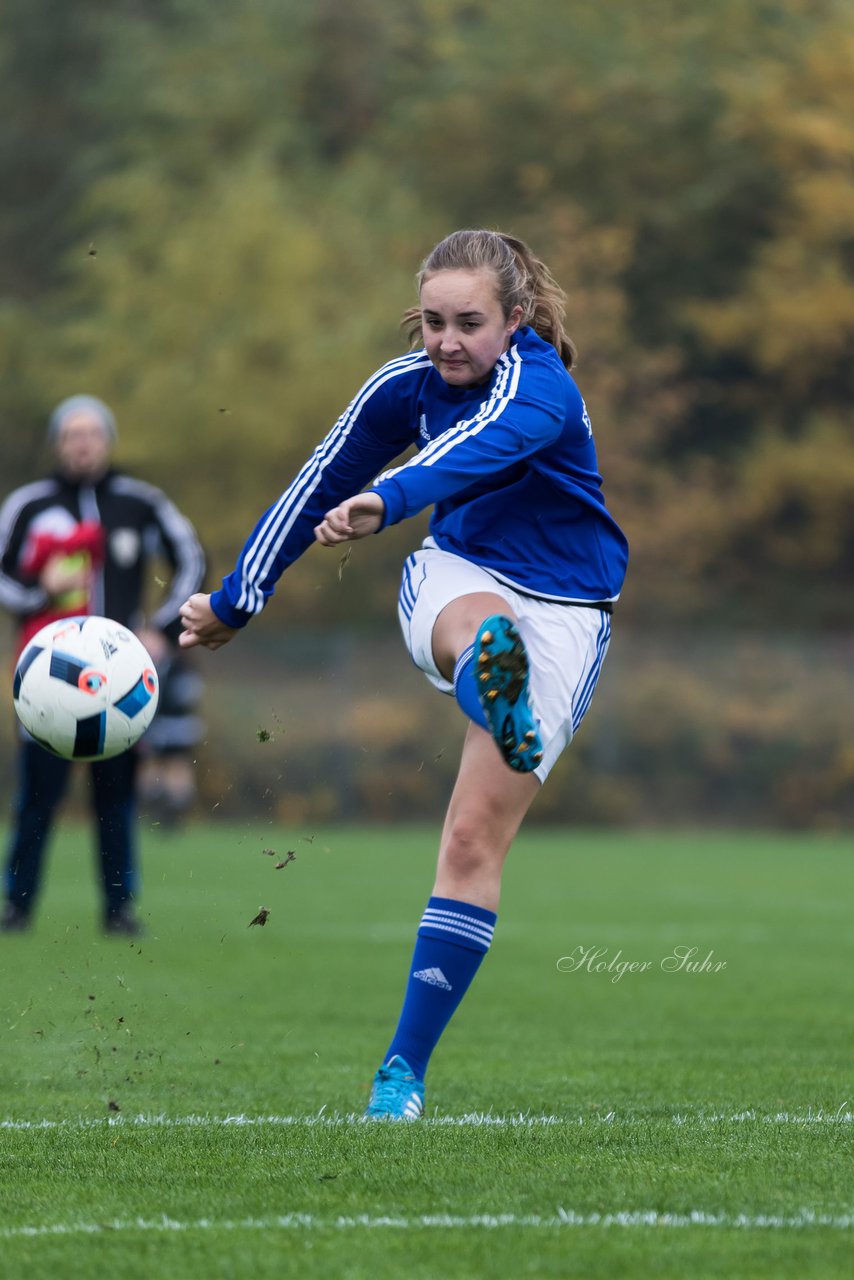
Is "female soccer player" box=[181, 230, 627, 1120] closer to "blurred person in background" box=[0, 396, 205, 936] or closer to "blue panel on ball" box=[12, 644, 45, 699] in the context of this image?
"blue panel on ball" box=[12, 644, 45, 699]

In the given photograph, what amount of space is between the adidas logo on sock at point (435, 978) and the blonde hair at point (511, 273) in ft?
5.17

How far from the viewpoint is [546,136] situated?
31.8 meters

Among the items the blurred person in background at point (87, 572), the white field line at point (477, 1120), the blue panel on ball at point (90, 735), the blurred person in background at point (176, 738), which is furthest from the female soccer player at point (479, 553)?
the blurred person in background at point (176, 738)

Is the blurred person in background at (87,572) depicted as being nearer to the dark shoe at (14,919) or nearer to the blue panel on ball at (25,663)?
the dark shoe at (14,919)

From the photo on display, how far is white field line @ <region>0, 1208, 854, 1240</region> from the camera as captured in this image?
3.46 m

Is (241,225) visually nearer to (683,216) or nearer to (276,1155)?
(683,216)

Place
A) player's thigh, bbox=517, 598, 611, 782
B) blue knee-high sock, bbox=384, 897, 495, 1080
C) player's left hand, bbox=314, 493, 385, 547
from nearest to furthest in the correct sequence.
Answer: player's left hand, bbox=314, 493, 385, 547 < blue knee-high sock, bbox=384, 897, 495, 1080 < player's thigh, bbox=517, 598, 611, 782

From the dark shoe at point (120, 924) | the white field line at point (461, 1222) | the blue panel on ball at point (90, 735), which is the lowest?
the dark shoe at point (120, 924)

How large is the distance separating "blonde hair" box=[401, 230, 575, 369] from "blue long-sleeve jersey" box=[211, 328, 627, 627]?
3.9 inches

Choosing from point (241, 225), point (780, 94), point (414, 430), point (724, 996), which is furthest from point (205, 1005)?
point (780, 94)

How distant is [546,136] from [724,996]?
1004 inches

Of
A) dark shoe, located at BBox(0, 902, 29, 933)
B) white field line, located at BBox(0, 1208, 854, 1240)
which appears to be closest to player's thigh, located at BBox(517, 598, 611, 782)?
white field line, located at BBox(0, 1208, 854, 1240)

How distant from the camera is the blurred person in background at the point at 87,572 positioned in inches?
358

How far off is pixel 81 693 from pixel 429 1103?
1.33m
